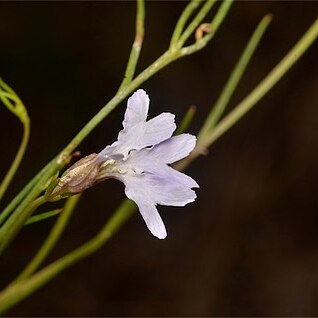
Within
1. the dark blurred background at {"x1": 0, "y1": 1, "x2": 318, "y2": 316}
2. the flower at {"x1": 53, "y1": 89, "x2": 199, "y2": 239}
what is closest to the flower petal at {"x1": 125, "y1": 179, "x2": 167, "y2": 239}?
the flower at {"x1": 53, "y1": 89, "x2": 199, "y2": 239}

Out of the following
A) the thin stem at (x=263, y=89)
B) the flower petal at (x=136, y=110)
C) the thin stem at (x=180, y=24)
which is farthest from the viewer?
the thin stem at (x=263, y=89)

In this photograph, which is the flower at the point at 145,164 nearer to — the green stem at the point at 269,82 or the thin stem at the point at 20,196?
the thin stem at the point at 20,196

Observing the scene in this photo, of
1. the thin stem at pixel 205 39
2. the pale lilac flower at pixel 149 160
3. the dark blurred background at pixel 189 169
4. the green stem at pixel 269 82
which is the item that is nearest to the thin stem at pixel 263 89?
the green stem at pixel 269 82

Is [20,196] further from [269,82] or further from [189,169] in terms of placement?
[189,169]

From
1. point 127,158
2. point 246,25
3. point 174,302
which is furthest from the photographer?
point 174,302

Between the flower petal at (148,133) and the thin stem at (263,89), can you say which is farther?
the thin stem at (263,89)

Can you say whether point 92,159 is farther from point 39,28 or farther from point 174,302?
point 174,302

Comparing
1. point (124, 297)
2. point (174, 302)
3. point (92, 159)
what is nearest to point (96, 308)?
point (124, 297)
